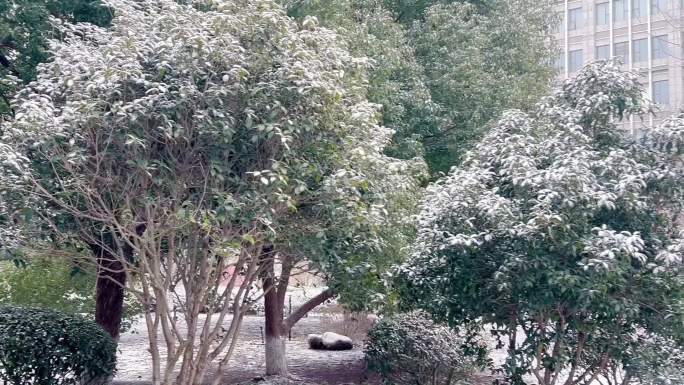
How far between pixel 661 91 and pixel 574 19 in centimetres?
801

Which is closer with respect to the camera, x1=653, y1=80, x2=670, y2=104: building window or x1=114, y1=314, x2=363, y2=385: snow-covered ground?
x1=114, y1=314, x2=363, y2=385: snow-covered ground

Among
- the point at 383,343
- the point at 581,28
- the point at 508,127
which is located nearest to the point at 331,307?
the point at 383,343

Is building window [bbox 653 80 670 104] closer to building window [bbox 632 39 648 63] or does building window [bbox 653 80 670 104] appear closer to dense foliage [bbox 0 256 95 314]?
building window [bbox 632 39 648 63]

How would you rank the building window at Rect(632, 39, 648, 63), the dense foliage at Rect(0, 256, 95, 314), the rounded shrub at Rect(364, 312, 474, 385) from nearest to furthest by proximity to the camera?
the rounded shrub at Rect(364, 312, 474, 385) → the dense foliage at Rect(0, 256, 95, 314) → the building window at Rect(632, 39, 648, 63)

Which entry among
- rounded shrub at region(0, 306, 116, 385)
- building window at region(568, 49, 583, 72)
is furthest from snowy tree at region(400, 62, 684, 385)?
building window at region(568, 49, 583, 72)

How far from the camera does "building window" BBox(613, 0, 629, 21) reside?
159ft

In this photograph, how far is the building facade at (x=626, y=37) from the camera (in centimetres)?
4531

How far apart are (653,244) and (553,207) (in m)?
1.09

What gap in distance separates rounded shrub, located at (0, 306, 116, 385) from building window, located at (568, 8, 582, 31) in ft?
155

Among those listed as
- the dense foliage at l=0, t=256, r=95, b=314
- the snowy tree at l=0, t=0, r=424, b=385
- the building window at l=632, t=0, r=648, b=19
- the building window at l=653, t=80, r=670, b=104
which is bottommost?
the dense foliage at l=0, t=256, r=95, b=314

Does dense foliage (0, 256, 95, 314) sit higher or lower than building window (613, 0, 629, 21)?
lower

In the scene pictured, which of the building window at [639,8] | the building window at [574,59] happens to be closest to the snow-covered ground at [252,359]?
the building window at [639,8]

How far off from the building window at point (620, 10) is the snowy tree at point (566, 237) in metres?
44.2

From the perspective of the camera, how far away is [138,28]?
699 cm
